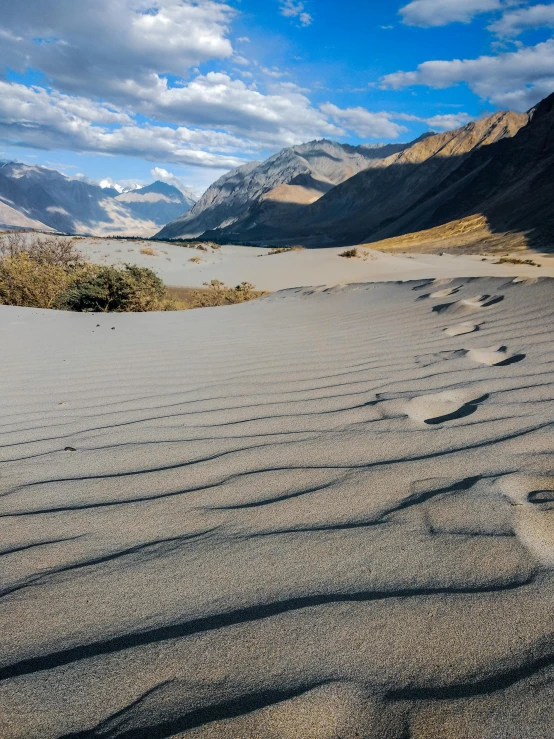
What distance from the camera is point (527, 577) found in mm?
1282

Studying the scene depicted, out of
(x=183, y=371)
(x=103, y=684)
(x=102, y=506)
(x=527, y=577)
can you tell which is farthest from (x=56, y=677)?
(x=183, y=371)

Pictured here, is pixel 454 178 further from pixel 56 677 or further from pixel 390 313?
pixel 56 677

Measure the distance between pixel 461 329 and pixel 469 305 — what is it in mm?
929

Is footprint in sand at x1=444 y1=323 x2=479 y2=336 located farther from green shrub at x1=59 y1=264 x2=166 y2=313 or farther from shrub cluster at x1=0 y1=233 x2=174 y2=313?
shrub cluster at x1=0 y1=233 x2=174 y2=313

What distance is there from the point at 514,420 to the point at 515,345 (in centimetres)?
158

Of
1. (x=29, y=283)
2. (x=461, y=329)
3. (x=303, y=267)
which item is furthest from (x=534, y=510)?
(x=303, y=267)

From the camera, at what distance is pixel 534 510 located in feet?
5.21

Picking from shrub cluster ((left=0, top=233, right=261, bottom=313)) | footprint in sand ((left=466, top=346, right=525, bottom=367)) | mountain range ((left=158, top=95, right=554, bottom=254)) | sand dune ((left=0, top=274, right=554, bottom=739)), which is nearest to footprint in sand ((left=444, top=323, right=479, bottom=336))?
footprint in sand ((left=466, top=346, right=525, bottom=367))

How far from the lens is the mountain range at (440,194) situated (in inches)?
1599

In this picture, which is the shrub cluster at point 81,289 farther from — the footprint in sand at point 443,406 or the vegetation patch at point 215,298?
the footprint in sand at point 443,406

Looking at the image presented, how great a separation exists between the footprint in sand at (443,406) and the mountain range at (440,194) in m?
27.6

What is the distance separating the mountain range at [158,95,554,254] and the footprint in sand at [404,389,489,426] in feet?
90.5

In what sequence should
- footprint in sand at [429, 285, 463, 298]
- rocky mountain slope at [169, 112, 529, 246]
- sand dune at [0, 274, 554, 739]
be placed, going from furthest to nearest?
rocky mountain slope at [169, 112, 529, 246] → footprint in sand at [429, 285, 463, 298] → sand dune at [0, 274, 554, 739]

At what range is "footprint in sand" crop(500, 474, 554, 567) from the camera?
141 cm
